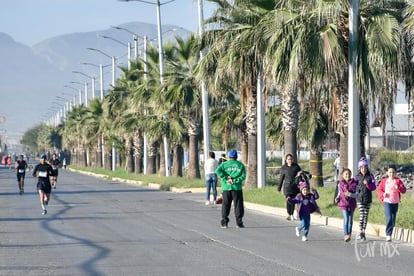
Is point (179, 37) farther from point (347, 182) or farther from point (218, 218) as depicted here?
point (347, 182)

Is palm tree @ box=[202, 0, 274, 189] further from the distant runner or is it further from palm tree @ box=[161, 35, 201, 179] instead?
the distant runner

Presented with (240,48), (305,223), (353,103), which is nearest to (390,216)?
(305,223)

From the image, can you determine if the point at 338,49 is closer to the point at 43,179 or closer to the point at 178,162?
the point at 43,179

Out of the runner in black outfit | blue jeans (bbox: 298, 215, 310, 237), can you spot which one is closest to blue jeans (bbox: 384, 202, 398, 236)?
blue jeans (bbox: 298, 215, 310, 237)

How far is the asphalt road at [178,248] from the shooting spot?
50.3ft

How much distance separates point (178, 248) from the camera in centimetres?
1833

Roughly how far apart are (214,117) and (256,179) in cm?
924

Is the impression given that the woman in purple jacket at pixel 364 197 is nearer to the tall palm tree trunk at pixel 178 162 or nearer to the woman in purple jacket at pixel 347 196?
the woman in purple jacket at pixel 347 196

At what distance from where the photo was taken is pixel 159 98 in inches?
1924

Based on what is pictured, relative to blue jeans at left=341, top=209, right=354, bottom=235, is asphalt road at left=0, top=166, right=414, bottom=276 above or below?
below

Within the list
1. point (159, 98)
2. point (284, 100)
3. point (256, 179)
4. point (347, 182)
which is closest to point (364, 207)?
point (347, 182)

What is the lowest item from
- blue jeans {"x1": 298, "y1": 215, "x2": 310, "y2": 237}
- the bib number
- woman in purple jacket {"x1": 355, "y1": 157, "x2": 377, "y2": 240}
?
blue jeans {"x1": 298, "y1": 215, "x2": 310, "y2": 237}

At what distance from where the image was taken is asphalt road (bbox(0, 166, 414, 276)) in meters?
15.3

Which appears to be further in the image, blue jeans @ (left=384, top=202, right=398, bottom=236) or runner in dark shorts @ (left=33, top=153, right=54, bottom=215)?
A: runner in dark shorts @ (left=33, top=153, right=54, bottom=215)
